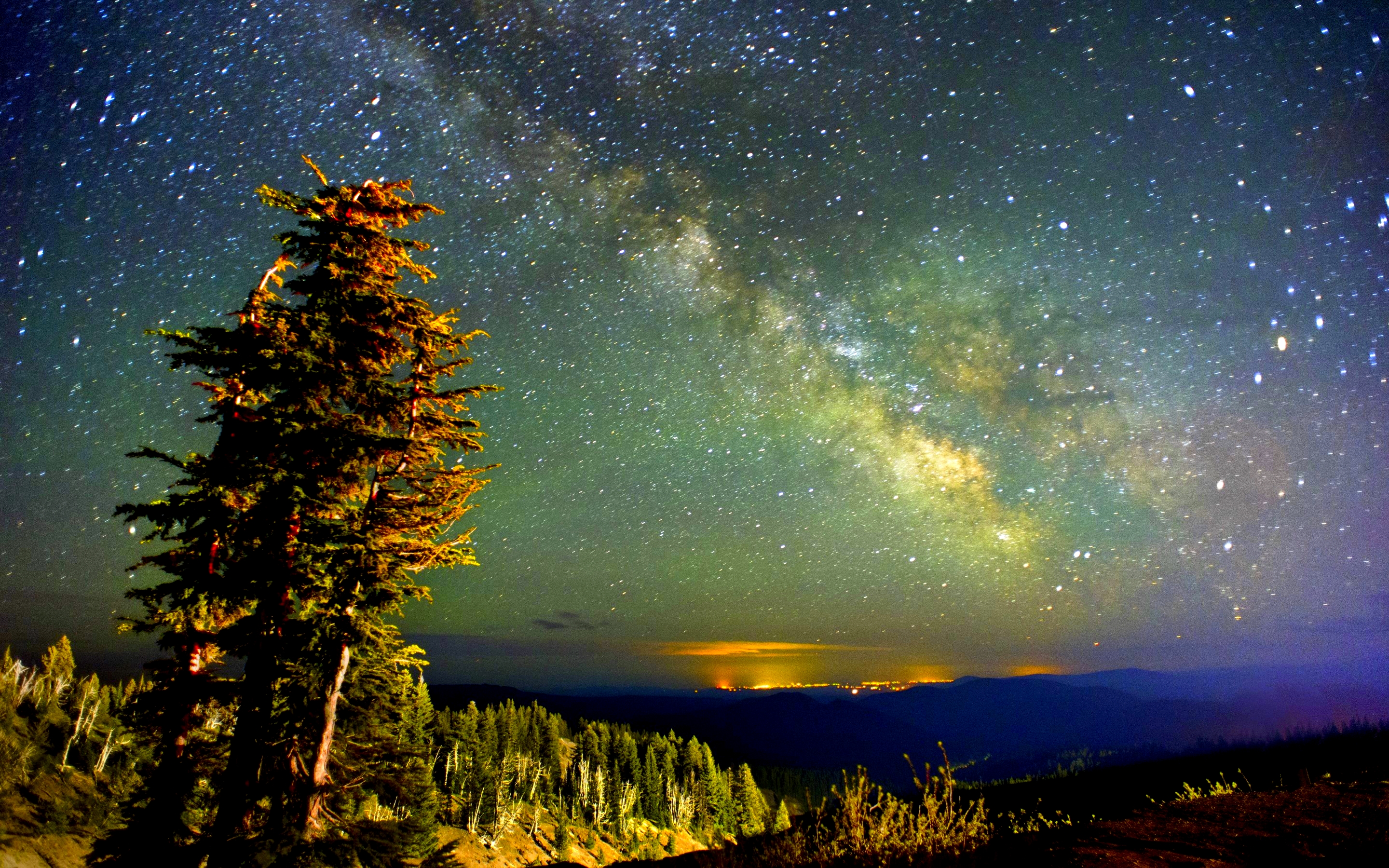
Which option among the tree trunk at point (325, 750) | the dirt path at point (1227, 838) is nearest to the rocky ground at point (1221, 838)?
the dirt path at point (1227, 838)

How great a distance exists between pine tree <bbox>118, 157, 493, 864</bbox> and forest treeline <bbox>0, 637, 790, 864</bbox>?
27.8m

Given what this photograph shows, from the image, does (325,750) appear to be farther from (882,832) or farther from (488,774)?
(488,774)

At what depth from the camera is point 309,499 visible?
26.9 ft

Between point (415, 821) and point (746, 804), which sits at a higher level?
point (415, 821)

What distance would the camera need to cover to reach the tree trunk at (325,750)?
7.33 m

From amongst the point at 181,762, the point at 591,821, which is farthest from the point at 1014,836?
the point at 591,821

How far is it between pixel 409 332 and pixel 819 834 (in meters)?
8.64

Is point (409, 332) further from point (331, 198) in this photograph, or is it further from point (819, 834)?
point (819, 834)

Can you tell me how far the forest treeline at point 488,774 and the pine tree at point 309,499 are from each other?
2777 centimetres

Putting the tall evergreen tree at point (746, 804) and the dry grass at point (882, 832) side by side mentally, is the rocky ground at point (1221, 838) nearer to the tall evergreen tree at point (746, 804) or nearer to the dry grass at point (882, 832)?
the dry grass at point (882, 832)

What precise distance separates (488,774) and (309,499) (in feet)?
224

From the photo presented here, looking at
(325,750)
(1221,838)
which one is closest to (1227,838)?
(1221,838)

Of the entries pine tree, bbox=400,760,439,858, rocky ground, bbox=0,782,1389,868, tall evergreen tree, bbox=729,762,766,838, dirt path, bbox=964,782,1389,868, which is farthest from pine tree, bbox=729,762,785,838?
dirt path, bbox=964,782,1389,868

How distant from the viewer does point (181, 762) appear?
27.8 feet
